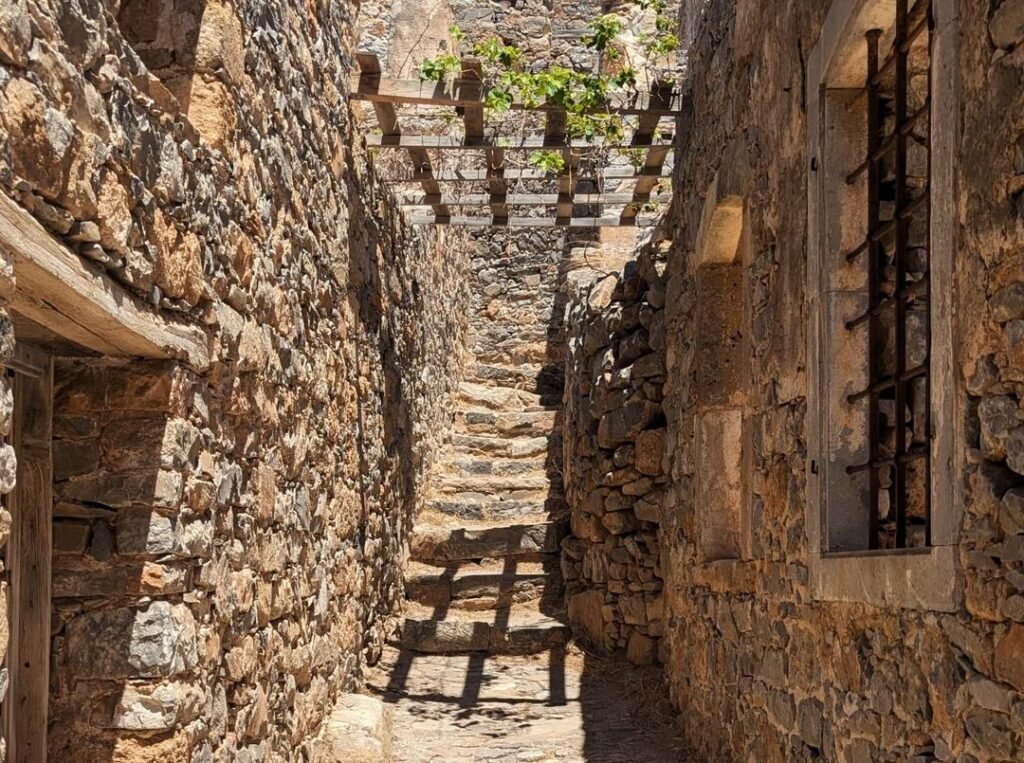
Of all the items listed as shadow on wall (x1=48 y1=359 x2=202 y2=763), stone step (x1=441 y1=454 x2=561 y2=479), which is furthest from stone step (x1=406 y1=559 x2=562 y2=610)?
shadow on wall (x1=48 y1=359 x2=202 y2=763)

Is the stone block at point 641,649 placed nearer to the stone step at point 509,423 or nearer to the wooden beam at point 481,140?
the wooden beam at point 481,140

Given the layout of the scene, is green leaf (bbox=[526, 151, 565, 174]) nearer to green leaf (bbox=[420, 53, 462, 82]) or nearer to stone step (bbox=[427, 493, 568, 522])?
green leaf (bbox=[420, 53, 462, 82])

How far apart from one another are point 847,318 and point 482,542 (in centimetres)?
575

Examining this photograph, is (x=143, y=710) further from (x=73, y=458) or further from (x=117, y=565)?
(x=73, y=458)

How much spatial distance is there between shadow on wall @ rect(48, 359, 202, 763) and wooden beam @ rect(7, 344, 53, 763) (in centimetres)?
6

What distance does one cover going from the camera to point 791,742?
4016 mm

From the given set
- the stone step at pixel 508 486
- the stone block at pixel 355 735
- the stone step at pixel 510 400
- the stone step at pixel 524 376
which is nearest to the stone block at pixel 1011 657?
the stone block at pixel 355 735

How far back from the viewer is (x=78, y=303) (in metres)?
2.67

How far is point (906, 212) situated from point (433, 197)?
5.07 m

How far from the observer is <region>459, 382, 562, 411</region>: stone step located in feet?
38.9

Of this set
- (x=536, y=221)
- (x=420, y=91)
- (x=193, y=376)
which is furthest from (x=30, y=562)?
(x=536, y=221)

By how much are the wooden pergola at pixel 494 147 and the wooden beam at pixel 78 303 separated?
3.05 m

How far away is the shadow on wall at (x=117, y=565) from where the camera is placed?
3232 mm

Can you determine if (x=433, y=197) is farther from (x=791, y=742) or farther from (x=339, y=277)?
(x=791, y=742)
